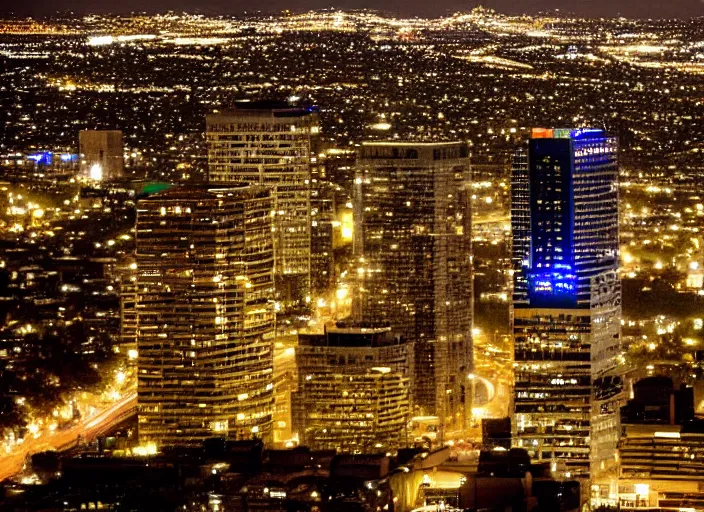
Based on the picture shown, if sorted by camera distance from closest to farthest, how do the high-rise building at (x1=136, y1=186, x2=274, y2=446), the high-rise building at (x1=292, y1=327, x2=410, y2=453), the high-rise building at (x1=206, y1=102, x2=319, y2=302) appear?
the high-rise building at (x1=136, y1=186, x2=274, y2=446) < the high-rise building at (x1=292, y1=327, x2=410, y2=453) < the high-rise building at (x1=206, y1=102, x2=319, y2=302)

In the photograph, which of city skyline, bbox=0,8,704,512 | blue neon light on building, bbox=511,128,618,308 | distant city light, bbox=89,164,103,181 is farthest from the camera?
distant city light, bbox=89,164,103,181

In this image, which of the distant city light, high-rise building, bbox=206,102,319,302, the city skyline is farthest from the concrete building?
the distant city light

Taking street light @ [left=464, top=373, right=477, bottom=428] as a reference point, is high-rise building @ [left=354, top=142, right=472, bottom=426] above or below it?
above

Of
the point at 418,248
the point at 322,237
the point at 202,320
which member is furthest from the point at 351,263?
the point at 202,320

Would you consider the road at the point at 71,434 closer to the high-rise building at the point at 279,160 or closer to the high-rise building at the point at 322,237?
the high-rise building at the point at 322,237

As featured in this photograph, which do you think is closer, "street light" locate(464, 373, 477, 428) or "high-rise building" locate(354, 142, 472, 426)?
"street light" locate(464, 373, 477, 428)

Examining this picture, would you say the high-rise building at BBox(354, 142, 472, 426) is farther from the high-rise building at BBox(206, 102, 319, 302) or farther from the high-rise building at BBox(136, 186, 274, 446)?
the high-rise building at BBox(136, 186, 274, 446)

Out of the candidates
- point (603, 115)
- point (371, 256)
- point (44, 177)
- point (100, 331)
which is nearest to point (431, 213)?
point (371, 256)

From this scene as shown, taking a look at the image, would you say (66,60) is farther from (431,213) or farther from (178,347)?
(178,347)

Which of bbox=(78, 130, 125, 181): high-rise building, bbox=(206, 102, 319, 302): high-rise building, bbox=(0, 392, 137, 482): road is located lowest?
bbox=(0, 392, 137, 482): road
